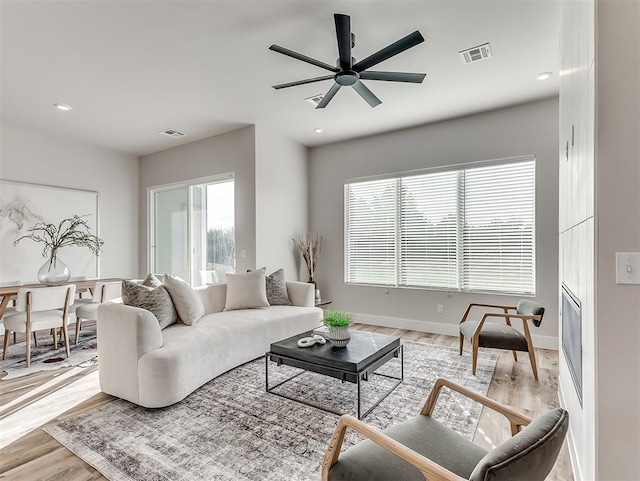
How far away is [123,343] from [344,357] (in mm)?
1698

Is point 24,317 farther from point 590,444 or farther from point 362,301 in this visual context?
point 590,444

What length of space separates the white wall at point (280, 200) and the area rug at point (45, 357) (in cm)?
223

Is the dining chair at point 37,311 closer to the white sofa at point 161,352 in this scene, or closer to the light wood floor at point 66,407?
the light wood floor at point 66,407

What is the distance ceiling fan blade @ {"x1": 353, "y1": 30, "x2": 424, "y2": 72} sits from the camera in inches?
88.6

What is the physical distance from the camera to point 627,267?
1.29m

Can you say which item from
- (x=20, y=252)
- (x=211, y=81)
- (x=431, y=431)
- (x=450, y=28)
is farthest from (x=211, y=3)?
(x=20, y=252)

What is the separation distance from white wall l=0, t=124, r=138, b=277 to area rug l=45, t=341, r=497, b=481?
4092 millimetres

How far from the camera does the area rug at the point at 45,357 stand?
10.9 ft

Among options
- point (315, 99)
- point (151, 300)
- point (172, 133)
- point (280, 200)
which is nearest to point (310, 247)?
point (280, 200)

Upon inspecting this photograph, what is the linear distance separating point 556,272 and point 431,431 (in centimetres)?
339

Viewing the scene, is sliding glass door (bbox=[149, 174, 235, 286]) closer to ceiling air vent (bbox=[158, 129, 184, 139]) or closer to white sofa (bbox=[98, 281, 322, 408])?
ceiling air vent (bbox=[158, 129, 184, 139])

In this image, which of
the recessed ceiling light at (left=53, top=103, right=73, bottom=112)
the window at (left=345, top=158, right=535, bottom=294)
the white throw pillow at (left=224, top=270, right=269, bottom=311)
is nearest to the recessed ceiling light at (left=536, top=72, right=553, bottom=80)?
the window at (left=345, top=158, right=535, bottom=294)

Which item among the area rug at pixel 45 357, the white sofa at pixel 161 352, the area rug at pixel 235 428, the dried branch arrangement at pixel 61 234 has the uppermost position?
the dried branch arrangement at pixel 61 234

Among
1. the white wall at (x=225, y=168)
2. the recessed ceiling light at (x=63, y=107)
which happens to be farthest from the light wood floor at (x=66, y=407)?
the recessed ceiling light at (x=63, y=107)
